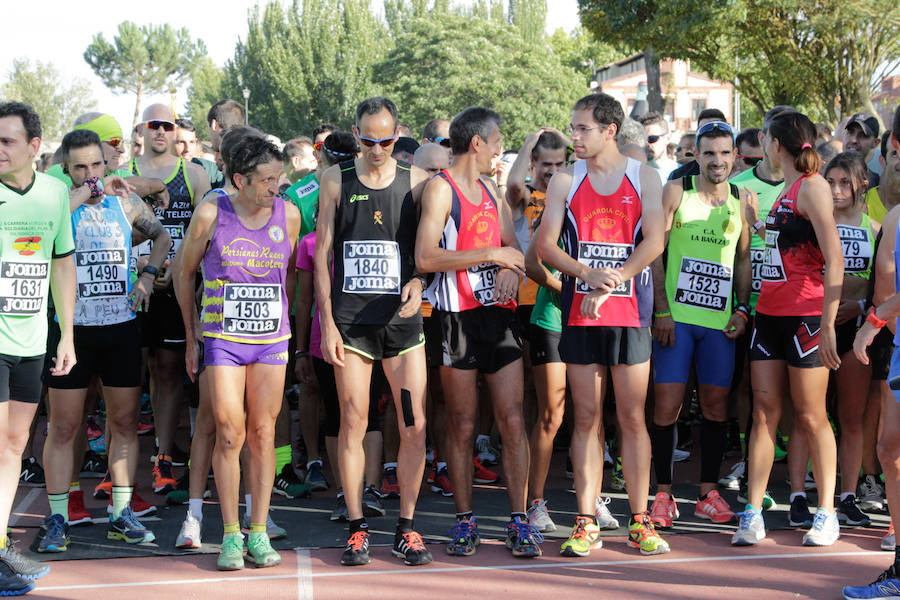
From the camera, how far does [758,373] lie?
18.5ft

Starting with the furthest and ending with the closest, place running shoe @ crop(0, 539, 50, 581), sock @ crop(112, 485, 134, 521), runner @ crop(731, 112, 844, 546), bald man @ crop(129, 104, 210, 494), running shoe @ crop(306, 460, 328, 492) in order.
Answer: running shoe @ crop(306, 460, 328, 492), bald man @ crop(129, 104, 210, 494), sock @ crop(112, 485, 134, 521), runner @ crop(731, 112, 844, 546), running shoe @ crop(0, 539, 50, 581)

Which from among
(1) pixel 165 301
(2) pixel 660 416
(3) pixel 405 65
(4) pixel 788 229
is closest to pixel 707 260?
(4) pixel 788 229

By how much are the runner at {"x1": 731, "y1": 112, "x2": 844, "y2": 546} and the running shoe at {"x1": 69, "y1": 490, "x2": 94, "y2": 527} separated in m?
3.81

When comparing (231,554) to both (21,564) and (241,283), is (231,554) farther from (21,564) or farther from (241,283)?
(241,283)

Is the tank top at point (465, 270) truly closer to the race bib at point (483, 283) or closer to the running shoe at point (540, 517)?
the race bib at point (483, 283)

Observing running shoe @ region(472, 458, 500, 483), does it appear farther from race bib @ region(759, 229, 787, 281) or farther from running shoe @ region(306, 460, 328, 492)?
race bib @ region(759, 229, 787, 281)

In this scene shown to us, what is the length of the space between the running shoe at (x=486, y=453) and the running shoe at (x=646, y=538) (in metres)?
2.22

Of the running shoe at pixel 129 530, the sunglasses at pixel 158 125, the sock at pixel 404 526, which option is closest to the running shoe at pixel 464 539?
the sock at pixel 404 526

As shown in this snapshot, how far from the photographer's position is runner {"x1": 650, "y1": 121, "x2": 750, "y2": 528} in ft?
19.1

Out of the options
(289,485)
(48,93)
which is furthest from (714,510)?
(48,93)

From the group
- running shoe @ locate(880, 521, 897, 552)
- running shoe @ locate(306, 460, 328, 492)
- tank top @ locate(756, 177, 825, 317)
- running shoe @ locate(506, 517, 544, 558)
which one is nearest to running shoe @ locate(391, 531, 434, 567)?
running shoe @ locate(506, 517, 544, 558)

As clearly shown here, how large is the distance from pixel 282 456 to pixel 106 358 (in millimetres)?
1571

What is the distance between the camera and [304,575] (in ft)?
16.5

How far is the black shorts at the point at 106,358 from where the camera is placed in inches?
222
